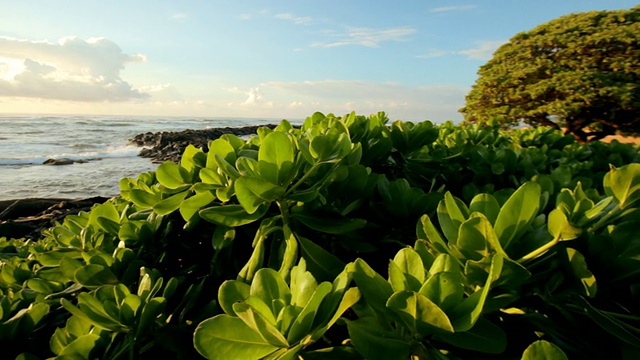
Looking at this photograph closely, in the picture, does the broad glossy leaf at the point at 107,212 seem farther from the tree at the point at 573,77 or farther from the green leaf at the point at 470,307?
the tree at the point at 573,77

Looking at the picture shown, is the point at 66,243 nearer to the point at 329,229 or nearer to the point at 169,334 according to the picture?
the point at 169,334

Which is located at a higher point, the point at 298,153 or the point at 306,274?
the point at 298,153

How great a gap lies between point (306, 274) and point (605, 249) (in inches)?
22.3

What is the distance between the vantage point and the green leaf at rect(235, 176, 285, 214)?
751 mm

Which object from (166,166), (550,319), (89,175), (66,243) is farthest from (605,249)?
(89,175)

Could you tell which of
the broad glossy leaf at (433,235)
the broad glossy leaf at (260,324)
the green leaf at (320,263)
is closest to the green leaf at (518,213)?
the broad glossy leaf at (433,235)

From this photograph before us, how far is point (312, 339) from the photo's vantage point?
557 millimetres

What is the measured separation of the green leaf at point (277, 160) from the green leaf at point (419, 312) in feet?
1.35

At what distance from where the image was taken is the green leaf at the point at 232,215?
0.84 m

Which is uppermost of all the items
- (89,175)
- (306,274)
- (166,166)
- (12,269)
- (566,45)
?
(566,45)

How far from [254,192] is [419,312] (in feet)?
1.37

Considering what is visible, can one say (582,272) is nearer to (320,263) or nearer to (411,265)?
(411,265)

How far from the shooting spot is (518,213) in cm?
65

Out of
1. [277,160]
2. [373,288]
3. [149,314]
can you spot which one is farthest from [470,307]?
[149,314]
